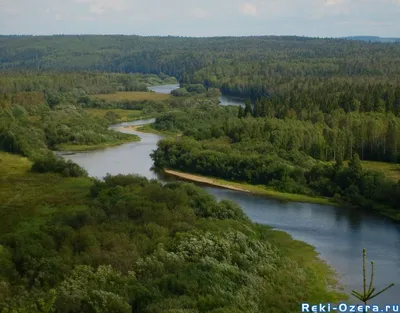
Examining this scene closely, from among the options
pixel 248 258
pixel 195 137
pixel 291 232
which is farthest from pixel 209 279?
pixel 195 137

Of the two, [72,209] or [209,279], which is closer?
[209,279]

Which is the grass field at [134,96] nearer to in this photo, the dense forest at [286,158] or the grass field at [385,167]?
the dense forest at [286,158]

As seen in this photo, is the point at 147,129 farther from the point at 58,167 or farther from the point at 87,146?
the point at 58,167

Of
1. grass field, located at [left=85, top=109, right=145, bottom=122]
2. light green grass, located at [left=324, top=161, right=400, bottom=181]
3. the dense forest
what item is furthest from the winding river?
grass field, located at [left=85, top=109, right=145, bottom=122]

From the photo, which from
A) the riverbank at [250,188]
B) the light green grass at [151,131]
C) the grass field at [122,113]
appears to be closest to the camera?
the riverbank at [250,188]

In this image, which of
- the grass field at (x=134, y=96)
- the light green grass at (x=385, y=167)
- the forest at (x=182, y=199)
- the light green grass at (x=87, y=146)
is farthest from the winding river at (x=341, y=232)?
the grass field at (x=134, y=96)

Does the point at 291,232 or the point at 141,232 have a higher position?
the point at 141,232

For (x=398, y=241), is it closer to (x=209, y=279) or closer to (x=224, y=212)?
(x=224, y=212)

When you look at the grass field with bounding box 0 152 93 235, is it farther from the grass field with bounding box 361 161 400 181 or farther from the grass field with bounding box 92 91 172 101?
the grass field with bounding box 92 91 172 101
